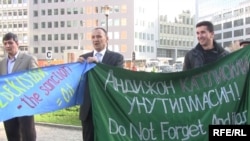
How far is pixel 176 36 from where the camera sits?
149 metres

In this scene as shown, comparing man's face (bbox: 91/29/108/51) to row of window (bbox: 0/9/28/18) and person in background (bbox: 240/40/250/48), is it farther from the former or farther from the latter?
row of window (bbox: 0/9/28/18)

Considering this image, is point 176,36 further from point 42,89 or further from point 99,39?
point 42,89

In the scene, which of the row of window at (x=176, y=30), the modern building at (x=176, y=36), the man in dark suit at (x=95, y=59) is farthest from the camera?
the row of window at (x=176, y=30)

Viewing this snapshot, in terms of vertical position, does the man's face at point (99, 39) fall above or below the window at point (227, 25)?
below

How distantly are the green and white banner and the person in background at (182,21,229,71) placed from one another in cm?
20

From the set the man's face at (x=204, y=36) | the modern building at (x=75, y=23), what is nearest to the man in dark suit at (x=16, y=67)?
the man's face at (x=204, y=36)

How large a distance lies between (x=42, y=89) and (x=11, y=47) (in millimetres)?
959

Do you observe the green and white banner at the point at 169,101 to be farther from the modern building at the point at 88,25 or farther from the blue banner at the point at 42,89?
the modern building at the point at 88,25

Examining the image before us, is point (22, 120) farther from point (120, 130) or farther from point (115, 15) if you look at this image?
point (115, 15)

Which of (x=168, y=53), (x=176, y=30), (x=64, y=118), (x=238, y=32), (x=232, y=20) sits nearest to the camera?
(x=64, y=118)

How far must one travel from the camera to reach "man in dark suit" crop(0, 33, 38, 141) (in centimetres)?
687

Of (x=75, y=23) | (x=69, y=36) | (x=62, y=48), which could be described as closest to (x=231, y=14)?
(x=75, y=23)

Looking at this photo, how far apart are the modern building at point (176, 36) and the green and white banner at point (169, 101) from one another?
12901 cm

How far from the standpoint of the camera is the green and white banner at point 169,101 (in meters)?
6.32
